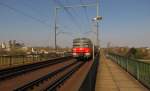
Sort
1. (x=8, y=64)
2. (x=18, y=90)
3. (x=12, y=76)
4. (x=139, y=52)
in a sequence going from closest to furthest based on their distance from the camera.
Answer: (x=18, y=90) → (x=12, y=76) → (x=8, y=64) → (x=139, y=52)

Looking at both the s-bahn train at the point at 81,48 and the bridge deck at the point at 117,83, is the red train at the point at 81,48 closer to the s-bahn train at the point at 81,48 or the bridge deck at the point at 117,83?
the s-bahn train at the point at 81,48

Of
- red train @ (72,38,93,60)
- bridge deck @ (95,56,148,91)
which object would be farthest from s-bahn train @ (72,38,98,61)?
bridge deck @ (95,56,148,91)

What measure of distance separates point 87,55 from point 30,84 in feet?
86.2

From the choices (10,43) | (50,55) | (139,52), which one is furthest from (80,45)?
(10,43)

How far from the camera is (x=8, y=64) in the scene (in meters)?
24.8

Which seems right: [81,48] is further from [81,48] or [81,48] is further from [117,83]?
[117,83]

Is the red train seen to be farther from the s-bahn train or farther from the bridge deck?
the bridge deck

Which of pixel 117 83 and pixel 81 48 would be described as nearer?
pixel 117 83

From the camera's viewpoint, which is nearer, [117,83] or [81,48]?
[117,83]

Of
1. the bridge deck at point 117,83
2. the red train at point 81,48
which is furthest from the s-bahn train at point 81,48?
the bridge deck at point 117,83

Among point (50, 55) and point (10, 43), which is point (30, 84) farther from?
point (10, 43)

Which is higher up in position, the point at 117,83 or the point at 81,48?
the point at 81,48

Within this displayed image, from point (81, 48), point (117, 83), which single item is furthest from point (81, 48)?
point (117, 83)

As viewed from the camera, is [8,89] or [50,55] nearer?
[8,89]
